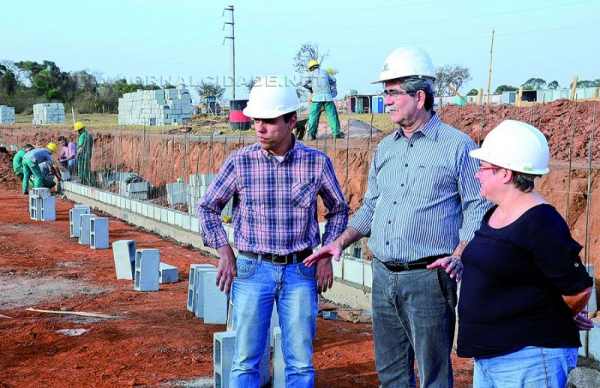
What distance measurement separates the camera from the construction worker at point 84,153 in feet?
57.0

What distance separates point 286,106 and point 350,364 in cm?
259

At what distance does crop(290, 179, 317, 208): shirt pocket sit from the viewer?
3.75 m

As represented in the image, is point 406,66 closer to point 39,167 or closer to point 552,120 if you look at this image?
point 552,120

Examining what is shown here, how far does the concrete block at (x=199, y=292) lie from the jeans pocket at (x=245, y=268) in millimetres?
2910

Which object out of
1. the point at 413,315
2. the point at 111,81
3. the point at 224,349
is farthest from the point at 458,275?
the point at 111,81

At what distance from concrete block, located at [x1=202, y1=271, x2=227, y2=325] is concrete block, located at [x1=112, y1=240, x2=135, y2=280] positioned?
8.17ft

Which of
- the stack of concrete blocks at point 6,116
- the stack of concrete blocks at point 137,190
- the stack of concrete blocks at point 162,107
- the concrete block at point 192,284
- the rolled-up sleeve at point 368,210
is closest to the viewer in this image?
the rolled-up sleeve at point 368,210

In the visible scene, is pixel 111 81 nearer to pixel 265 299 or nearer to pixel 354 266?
pixel 354 266

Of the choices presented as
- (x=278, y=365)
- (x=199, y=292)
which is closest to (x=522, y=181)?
(x=278, y=365)

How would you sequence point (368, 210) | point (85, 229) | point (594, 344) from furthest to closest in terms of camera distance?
point (85, 229), point (594, 344), point (368, 210)

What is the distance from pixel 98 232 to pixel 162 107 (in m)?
24.5

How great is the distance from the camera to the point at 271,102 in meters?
3.64

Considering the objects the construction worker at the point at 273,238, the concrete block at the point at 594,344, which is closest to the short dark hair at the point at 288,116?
the construction worker at the point at 273,238

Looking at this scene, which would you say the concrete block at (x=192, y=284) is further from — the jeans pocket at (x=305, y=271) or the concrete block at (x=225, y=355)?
the jeans pocket at (x=305, y=271)
